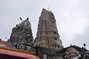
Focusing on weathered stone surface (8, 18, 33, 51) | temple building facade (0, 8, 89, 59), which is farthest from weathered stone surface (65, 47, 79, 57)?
weathered stone surface (8, 18, 33, 51)

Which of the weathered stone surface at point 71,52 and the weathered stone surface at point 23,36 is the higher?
the weathered stone surface at point 23,36

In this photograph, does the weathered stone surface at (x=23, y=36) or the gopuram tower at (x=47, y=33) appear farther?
the gopuram tower at (x=47, y=33)

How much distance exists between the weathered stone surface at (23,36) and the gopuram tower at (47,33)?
1754 centimetres

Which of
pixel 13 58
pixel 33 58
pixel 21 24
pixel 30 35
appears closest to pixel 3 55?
pixel 13 58

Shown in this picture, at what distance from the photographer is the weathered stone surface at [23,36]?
976 inches

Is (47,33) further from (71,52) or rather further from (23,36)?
(71,52)

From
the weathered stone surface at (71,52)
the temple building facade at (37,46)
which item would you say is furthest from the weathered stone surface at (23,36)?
the weathered stone surface at (71,52)

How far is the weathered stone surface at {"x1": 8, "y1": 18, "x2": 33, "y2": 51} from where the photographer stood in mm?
24802

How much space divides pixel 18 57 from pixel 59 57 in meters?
22.2

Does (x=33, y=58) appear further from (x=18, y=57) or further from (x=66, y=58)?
(x=66, y=58)

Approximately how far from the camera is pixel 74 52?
22.9m

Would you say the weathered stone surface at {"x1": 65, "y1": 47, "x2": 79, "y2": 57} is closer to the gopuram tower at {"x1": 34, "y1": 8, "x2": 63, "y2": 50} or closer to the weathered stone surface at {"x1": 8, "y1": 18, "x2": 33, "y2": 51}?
the weathered stone surface at {"x1": 8, "y1": 18, "x2": 33, "y2": 51}

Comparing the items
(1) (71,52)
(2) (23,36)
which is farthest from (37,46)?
(1) (71,52)

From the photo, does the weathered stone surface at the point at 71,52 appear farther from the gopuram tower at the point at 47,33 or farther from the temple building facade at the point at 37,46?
the gopuram tower at the point at 47,33
